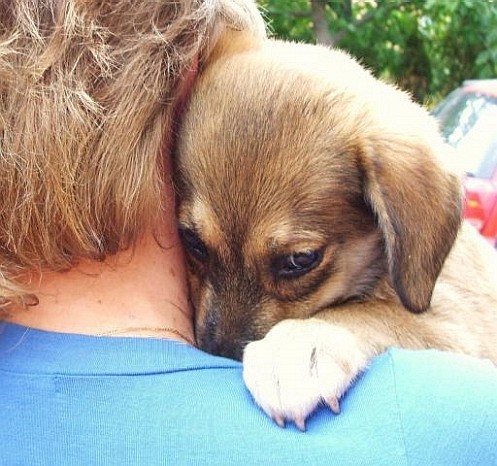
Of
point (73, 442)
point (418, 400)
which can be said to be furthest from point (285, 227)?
point (73, 442)

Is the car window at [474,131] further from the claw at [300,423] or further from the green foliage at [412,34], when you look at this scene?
the claw at [300,423]

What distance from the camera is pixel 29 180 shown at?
1.77 m

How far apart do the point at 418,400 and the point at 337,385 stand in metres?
0.23

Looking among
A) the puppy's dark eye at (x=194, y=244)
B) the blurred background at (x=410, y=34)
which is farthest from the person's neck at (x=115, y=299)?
the blurred background at (x=410, y=34)

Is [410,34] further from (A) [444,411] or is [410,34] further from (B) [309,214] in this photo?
(A) [444,411]

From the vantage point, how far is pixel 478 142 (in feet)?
18.2

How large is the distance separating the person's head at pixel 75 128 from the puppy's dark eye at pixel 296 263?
48 cm

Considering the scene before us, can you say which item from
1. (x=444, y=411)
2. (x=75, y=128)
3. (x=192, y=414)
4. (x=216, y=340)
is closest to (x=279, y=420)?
(x=192, y=414)

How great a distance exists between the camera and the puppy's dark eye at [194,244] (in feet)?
7.30

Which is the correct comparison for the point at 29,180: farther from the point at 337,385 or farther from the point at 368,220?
the point at 368,220

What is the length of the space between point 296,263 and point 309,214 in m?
0.13

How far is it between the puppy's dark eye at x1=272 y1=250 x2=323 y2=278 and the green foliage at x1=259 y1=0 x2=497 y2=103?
6805 mm

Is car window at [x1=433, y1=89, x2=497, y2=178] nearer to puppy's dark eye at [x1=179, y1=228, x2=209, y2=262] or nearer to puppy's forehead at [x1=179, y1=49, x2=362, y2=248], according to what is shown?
puppy's forehead at [x1=179, y1=49, x2=362, y2=248]

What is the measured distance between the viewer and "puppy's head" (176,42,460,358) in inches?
86.8
